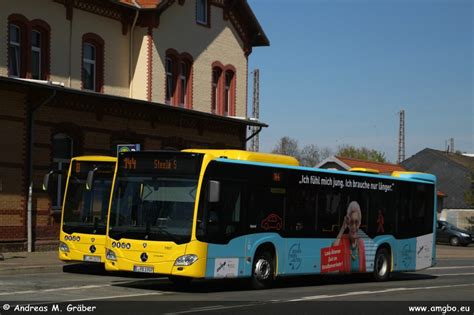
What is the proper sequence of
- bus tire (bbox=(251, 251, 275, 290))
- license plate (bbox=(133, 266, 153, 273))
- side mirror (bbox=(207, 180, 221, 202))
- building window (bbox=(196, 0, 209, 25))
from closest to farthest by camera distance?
side mirror (bbox=(207, 180, 221, 202)) < license plate (bbox=(133, 266, 153, 273)) < bus tire (bbox=(251, 251, 275, 290)) < building window (bbox=(196, 0, 209, 25))

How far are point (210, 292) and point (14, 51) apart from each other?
13.9 metres

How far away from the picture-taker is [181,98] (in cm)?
3375

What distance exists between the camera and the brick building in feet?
84.6

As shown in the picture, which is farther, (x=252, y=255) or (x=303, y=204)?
(x=303, y=204)

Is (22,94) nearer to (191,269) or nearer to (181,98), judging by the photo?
Result: (181,98)

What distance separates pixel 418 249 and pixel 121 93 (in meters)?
13.9

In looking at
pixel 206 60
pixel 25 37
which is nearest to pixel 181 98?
pixel 206 60

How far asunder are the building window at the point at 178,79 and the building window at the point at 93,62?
11.1 feet

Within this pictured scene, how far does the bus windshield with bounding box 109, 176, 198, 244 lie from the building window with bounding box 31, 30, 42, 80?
40.8ft

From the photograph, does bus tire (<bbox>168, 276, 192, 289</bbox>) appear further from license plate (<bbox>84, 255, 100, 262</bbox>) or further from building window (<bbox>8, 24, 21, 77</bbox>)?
building window (<bbox>8, 24, 21, 77</bbox>)

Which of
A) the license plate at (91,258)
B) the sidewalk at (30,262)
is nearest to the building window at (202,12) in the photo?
the sidewalk at (30,262)

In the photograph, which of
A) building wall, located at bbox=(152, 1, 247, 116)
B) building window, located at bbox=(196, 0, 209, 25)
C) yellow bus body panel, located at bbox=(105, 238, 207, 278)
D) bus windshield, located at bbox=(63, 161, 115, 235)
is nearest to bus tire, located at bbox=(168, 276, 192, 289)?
yellow bus body panel, located at bbox=(105, 238, 207, 278)

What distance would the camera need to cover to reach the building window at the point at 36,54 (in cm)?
2717
